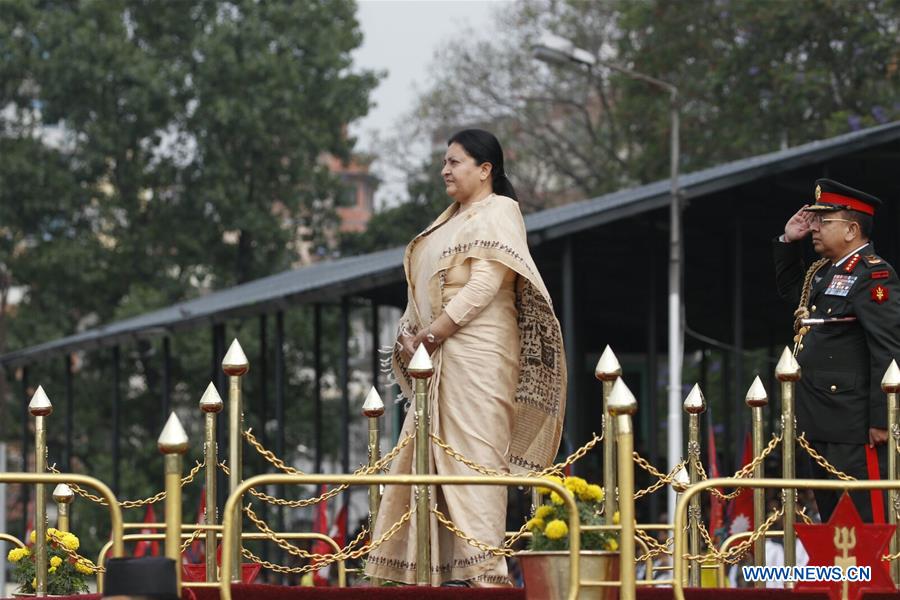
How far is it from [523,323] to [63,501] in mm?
Result: 2338

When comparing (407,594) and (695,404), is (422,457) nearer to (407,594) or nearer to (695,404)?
(407,594)

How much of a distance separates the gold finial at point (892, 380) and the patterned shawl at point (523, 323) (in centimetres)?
141

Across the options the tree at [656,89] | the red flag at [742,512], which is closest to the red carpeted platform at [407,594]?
the red flag at [742,512]

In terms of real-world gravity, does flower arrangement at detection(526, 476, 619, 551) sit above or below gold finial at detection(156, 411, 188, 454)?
below

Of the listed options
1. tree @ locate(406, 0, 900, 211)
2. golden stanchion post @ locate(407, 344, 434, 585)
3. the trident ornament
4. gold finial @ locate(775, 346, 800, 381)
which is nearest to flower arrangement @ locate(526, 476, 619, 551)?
the trident ornament

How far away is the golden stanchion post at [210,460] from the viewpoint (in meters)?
7.68

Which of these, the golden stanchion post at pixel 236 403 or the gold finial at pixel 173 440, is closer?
the gold finial at pixel 173 440

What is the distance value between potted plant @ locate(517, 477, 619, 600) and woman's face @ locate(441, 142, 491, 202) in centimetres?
213

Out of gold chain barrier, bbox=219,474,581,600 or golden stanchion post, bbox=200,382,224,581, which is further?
golden stanchion post, bbox=200,382,224,581

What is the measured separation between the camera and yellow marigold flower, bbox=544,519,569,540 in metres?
5.93

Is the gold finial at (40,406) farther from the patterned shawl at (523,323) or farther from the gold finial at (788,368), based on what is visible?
the gold finial at (788,368)

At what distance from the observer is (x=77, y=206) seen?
1431 inches

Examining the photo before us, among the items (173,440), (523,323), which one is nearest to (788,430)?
(523,323)

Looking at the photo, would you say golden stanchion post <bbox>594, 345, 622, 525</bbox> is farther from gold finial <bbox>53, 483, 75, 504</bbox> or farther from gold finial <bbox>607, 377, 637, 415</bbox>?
gold finial <bbox>53, 483, 75, 504</bbox>
